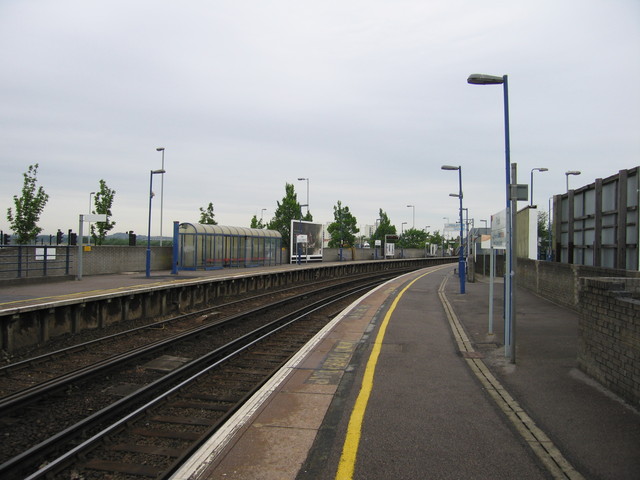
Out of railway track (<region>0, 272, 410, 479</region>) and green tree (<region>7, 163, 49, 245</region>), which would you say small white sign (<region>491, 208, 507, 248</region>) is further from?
green tree (<region>7, 163, 49, 245</region>)

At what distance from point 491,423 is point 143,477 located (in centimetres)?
363

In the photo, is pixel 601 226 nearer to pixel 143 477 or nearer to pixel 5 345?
pixel 143 477

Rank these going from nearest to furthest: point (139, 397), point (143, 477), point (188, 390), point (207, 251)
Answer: point (143, 477) < point (139, 397) < point (188, 390) < point (207, 251)

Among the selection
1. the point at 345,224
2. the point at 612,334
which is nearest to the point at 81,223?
the point at 612,334

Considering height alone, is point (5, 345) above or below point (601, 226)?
below

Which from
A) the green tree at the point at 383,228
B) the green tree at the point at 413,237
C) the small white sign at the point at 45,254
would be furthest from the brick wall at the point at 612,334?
the green tree at the point at 413,237

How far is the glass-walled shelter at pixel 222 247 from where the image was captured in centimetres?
2825

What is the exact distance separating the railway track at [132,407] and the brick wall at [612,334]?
4901 mm

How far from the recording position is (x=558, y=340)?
366 inches

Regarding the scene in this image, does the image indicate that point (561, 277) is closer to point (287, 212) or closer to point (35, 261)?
point (35, 261)

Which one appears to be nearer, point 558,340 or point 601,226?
point 558,340

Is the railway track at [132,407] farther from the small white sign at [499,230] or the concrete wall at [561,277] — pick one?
the concrete wall at [561,277]

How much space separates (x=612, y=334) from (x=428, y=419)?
9.81 feet

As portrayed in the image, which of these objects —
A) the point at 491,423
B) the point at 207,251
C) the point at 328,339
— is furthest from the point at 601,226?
the point at 207,251
